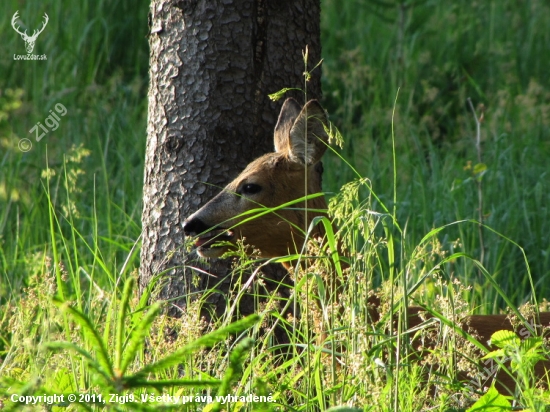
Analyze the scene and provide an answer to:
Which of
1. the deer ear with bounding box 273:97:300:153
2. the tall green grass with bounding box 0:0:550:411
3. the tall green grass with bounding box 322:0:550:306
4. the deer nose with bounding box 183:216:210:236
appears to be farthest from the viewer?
the tall green grass with bounding box 322:0:550:306

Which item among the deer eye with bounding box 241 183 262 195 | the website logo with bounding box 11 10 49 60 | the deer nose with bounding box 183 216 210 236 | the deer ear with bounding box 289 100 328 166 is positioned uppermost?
the website logo with bounding box 11 10 49 60

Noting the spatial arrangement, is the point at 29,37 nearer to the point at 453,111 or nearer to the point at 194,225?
the point at 453,111

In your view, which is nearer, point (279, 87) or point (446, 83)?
point (279, 87)

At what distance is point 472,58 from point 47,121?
3.55 meters

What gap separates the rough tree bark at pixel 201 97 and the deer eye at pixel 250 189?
0.29ft

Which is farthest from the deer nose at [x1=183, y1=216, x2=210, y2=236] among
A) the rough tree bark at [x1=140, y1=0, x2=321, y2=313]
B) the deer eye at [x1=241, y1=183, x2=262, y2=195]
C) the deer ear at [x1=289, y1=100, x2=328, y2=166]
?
the deer ear at [x1=289, y1=100, x2=328, y2=166]

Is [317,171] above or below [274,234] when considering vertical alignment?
above

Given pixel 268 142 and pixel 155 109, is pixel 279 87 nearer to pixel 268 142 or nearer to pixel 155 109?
pixel 268 142

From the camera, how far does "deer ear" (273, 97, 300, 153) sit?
383 cm

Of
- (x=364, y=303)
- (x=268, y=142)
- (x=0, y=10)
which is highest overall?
(x=0, y=10)

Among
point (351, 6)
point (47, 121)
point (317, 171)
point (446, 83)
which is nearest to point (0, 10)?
point (47, 121)

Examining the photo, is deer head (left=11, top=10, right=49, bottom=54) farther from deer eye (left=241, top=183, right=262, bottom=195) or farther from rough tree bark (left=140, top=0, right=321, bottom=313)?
deer eye (left=241, top=183, right=262, bottom=195)

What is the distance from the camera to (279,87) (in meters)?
3.73

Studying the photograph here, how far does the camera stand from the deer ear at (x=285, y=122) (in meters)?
3.83
